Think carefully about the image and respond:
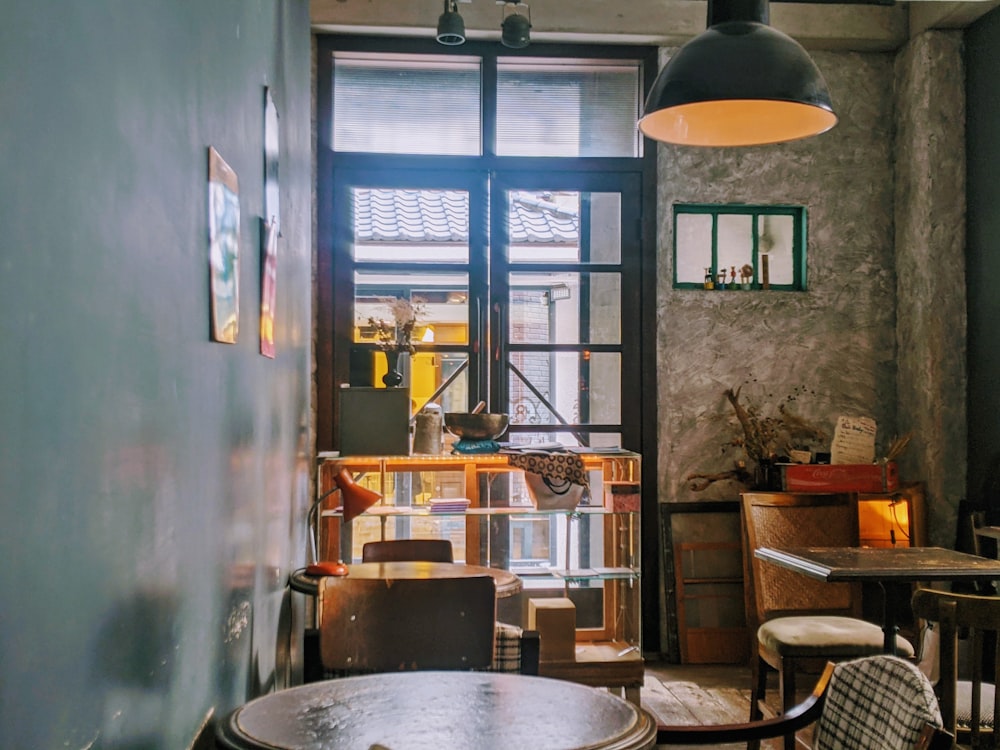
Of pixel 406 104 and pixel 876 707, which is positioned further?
pixel 406 104

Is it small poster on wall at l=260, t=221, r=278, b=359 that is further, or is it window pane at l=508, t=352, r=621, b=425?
window pane at l=508, t=352, r=621, b=425

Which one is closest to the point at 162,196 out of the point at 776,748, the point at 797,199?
the point at 776,748

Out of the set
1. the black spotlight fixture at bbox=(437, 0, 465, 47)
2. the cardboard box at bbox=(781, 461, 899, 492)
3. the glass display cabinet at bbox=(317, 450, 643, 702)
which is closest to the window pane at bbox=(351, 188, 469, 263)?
the black spotlight fixture at bbox=(437, 0, 465, 47)

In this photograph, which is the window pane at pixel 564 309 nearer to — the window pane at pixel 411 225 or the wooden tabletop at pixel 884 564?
the window pane at pixel 411 225

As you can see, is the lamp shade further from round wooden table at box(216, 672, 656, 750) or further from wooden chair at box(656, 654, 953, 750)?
wooden chair at box(656, 654, 953, 750)

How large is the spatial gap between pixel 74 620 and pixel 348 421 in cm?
350

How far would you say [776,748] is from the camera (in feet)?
13.7

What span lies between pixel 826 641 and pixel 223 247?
2.89 meters

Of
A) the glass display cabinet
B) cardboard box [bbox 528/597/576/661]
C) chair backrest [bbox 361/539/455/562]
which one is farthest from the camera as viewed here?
the glass display cabinet

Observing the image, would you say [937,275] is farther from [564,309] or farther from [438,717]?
[438,717]

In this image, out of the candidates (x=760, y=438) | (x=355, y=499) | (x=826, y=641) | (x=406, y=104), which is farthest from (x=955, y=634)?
(x=406, y=104)

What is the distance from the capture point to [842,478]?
5.25m

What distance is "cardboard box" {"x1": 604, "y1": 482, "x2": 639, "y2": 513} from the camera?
175 inches

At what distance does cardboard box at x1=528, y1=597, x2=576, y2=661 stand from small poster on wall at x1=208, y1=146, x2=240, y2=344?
2.31 meters
